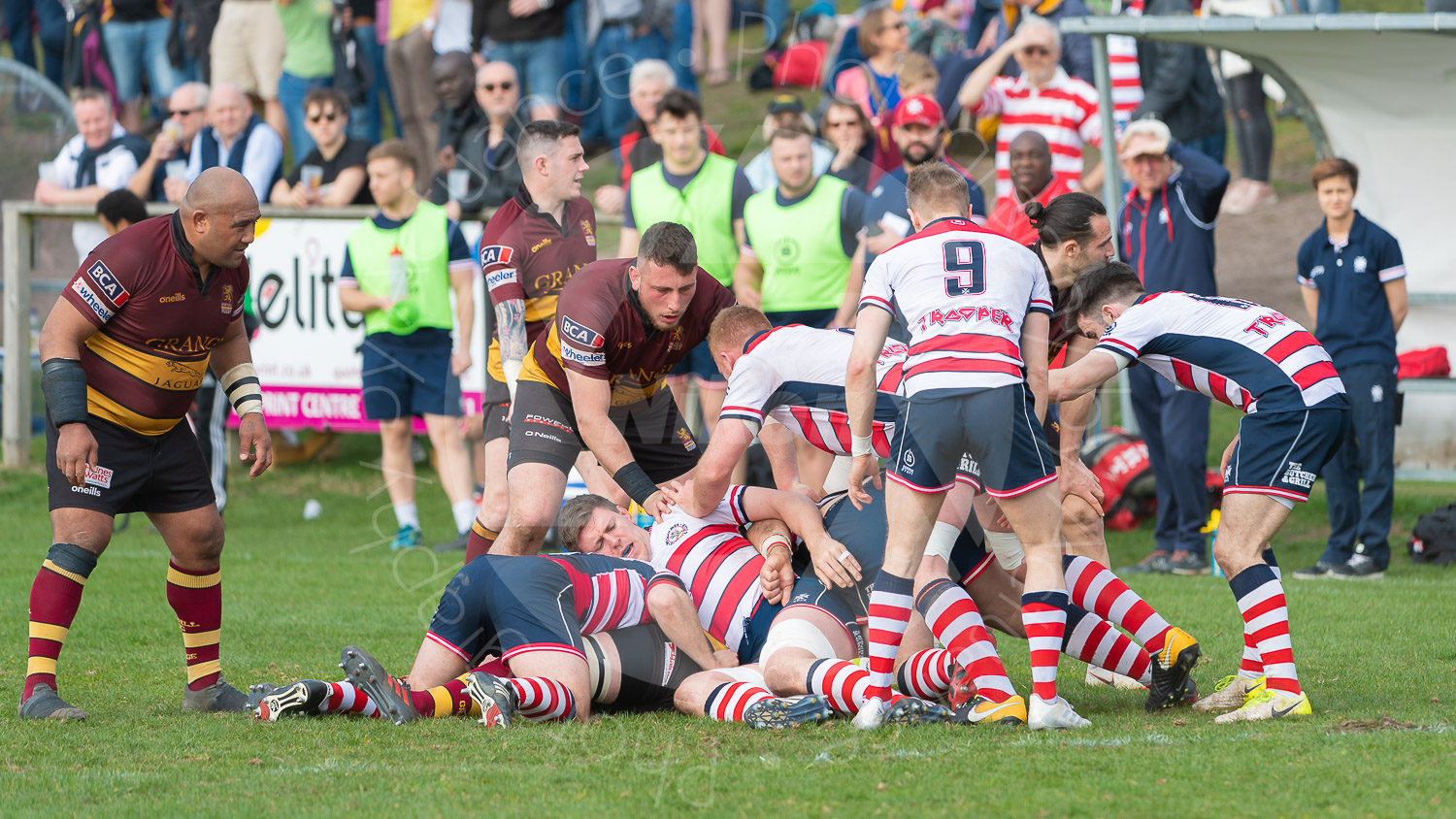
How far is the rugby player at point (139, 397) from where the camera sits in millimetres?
5805

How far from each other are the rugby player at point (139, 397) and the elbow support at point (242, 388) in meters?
0.19

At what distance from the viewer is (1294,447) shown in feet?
18.7

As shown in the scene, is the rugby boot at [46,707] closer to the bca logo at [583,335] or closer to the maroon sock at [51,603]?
the maroon sock at [51,603]

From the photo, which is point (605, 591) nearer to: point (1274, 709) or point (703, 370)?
point (1274, 709)

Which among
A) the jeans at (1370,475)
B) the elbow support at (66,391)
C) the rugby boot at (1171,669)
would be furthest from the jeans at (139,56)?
the rugby boot at (1171,669)

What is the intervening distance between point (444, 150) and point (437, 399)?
226 centimetres

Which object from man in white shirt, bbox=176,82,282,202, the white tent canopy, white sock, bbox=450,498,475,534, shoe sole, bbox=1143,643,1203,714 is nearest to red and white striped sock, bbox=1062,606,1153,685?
shoe sole, bbox=1143,643,1203,714

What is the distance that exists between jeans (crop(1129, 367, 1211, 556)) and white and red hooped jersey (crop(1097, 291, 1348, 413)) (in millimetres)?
3631

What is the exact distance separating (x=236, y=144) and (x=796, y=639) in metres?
8.40

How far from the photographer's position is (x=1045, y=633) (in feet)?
17.7

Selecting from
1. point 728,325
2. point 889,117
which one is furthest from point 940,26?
point 728,325

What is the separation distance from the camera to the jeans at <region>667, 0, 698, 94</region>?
13031mm

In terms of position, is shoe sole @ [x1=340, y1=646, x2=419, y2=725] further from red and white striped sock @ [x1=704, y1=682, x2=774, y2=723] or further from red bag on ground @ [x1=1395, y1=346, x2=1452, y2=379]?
red bag on ground @ [x1=1395, y1=346, x2=1452, y2=379]

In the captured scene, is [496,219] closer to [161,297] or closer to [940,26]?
[161,297]
